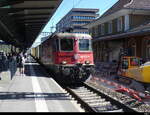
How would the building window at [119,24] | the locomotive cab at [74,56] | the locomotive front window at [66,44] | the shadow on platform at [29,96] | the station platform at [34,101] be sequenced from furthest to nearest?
the building window at [119,24], the locomotive front window at [66,44], the locomotive cab at [74,56], the shadow on platform at [29,96], the station platform at [34,101]

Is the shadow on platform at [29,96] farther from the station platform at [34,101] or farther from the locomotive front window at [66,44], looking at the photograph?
the locomotive front window at [66,44]

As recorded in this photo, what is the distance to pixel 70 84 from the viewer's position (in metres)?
16.3

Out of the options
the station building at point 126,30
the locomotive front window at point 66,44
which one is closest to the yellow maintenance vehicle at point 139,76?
the locomotive front window at point 66,44

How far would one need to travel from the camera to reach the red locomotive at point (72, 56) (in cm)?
1524

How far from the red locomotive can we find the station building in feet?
24.8

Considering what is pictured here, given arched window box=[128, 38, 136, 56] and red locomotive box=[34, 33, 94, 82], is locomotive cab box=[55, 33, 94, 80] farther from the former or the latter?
arched window box=[128, 38, 136, 56]

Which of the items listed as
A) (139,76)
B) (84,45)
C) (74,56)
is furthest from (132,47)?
(139,76)

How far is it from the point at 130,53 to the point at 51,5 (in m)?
12.8

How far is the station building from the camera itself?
25819 mm

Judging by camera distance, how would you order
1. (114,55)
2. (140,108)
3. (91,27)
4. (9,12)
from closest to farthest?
(140,108) < (9,12) < (114,55) < (91,27)

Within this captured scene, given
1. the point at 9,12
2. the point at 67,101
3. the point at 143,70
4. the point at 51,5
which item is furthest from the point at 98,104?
the point at 9,12

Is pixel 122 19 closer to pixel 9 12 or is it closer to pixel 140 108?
pixel 9 12

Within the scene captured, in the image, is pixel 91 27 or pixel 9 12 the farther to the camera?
pixel 91 27

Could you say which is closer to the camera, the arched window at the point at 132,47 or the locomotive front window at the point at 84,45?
the locomotive front window at the point at 84,45
